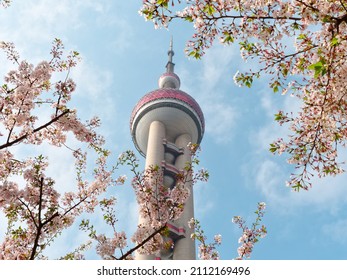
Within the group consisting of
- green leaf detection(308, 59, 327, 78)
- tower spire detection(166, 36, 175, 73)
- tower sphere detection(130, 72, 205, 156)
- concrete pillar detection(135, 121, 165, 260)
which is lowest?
green leaf detection(308, 59, 327, 78)

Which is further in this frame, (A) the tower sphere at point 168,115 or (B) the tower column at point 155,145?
(A) the tower sphere at point 168,115

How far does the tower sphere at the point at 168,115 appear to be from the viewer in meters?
64.1

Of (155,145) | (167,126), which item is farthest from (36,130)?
(167,126)

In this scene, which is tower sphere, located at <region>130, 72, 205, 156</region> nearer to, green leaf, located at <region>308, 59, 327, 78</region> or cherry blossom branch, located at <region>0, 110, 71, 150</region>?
cherry blossom branch, located at <region>0, 110, 71, 150</region>

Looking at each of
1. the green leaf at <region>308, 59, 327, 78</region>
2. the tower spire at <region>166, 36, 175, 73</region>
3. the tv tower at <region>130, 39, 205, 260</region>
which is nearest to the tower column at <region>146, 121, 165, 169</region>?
the tv tower at <region>130, 39, 205, 260</region>

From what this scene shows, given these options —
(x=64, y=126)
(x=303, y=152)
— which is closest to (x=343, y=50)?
(x=303, y=152)

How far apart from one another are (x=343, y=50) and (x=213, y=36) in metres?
2.55

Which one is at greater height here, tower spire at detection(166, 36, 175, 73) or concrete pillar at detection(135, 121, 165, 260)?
tower spire at detection(166, 36, 175, 73)

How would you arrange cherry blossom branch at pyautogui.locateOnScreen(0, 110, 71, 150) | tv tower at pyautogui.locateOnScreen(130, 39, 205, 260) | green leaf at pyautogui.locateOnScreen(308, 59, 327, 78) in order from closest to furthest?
green leaf at pyautogui.locateOnScreen(308, 59, 327, 78) < cherry blossom branch at pyautogui.locateOnScreen(0, 110, 71, 150) < tv tower at pyautogui.locateOnScreen(130, 39, 205, 260)

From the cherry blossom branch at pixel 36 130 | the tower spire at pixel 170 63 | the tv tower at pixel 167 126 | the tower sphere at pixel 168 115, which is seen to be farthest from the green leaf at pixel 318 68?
the tower spire at pixel 170 63

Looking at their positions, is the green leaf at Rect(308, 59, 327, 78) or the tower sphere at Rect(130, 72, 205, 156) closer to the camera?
the green leaf at Rect(308, 59, 327, 78)

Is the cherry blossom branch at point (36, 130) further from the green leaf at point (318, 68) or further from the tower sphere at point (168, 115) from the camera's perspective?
the tower sphere at point (168, 115)

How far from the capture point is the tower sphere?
64125 mm

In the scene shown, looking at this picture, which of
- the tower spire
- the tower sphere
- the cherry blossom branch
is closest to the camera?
the cherry blossom branch
